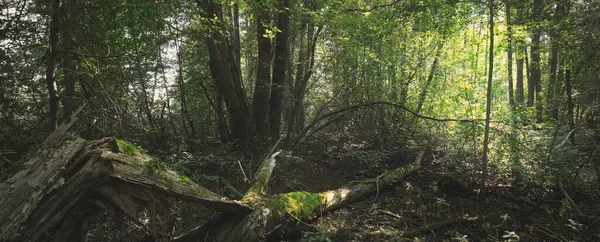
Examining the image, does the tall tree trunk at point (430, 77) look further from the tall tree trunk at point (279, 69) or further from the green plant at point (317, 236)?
the green plant at point (317, 236)

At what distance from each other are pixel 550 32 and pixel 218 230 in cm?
775

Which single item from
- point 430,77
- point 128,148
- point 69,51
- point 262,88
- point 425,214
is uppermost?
point 69,51

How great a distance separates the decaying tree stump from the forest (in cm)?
2

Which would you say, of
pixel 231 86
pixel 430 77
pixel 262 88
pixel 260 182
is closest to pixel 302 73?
pixel 262 88

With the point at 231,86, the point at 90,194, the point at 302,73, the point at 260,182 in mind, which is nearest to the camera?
the point at 90,194

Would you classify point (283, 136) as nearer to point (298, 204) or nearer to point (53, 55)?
point (298, 204)

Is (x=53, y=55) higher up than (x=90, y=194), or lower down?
higher up

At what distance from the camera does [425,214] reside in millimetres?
5984

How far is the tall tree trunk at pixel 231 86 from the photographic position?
8312mm

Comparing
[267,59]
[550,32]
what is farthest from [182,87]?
[550,32]

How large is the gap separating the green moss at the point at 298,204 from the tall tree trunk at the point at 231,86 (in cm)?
349

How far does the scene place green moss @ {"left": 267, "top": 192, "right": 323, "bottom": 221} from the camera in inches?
185

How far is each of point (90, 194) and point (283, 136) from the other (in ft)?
17.2

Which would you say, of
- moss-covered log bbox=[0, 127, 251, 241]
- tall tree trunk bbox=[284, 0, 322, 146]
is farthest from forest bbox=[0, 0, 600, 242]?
tall tree trunk bbox=[284, 0, 322, 146]
